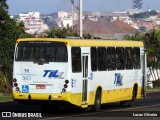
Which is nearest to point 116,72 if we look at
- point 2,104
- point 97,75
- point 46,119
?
point 97,75

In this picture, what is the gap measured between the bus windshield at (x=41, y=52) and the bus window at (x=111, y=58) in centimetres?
422

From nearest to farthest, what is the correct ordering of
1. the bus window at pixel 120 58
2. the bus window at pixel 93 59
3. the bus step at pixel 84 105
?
the bus step at pixel 84 105
the bus window at pixel 93 59
the bus window at pixel 120 58

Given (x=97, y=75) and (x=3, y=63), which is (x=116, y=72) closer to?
(x=97, y=75)

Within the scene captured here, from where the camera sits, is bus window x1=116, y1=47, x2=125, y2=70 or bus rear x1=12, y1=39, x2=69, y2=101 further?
bus window x1=116, y1=47, x2=125, y2=70

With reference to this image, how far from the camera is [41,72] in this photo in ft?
81.4

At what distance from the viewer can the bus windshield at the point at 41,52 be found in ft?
81.7

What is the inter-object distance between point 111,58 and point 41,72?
5.03 metres

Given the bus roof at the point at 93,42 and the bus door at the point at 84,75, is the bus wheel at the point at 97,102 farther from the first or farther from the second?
the bus roof at the point at 93,42

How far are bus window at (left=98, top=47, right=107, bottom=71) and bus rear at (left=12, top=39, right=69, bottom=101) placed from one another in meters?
3.24

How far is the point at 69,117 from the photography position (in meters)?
23.8

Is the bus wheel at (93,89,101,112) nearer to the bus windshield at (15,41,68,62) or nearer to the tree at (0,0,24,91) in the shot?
the bus windshield at (15,41,68,62)

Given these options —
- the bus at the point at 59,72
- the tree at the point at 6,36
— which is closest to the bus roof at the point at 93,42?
the bus at the point at 59,72

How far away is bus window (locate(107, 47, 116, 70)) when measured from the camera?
28.8 metres

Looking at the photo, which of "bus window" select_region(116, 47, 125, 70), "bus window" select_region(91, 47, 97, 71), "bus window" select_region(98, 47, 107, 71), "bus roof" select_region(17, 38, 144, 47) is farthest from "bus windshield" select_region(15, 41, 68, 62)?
"bus window" select_region(116, 47, 125, 70)
